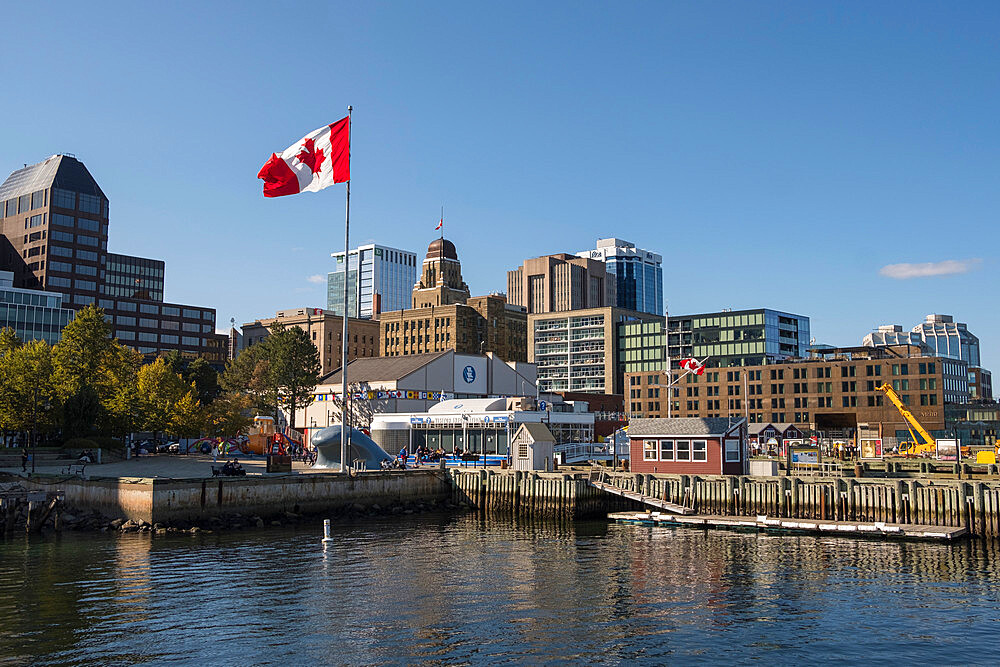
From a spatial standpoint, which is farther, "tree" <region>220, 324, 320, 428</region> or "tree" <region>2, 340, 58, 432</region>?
"tree" <region>220, 324, 320, 428</region>

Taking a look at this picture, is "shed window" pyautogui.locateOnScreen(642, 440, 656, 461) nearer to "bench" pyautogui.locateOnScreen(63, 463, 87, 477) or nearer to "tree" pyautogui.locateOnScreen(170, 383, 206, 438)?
"bench" pyautogui.locateOnScreen(63, 463, 87, 477)

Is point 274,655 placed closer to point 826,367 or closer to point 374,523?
point 374,523

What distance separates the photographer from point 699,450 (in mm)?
60375

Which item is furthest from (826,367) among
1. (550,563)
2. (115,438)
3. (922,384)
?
(550,563)

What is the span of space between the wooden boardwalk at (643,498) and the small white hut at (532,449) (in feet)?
22.5

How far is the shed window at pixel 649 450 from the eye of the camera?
62781 mm

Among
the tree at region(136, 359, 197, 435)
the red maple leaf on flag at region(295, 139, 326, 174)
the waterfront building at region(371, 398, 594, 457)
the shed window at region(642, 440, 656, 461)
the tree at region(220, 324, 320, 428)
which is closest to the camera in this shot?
the red maple leaf on flag at region(295, 139, 326, 174)

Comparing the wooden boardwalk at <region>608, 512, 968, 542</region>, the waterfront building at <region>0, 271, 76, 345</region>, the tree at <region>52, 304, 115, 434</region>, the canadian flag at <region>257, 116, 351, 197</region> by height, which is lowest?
the wooden boardwalk at <region>608, 512, 968, 542</region>

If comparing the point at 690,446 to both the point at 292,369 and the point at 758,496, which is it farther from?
the point at 292,369

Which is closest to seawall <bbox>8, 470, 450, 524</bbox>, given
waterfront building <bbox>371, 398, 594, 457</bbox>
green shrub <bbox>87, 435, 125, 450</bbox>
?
green shrub <bbox>87, 435, 125, 450</bbox>

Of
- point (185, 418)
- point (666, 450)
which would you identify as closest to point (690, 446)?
point (666, 450)

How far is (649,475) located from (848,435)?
327 ft

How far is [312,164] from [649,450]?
105 feet

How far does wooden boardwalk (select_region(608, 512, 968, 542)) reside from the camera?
145ft
